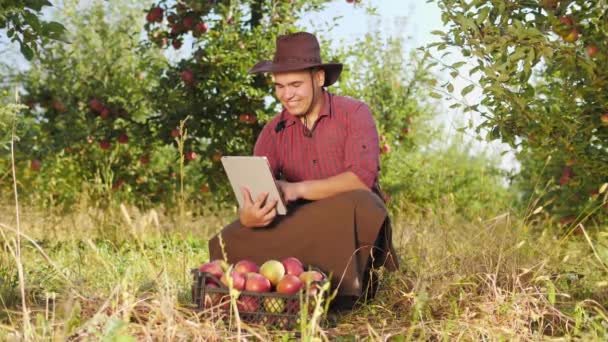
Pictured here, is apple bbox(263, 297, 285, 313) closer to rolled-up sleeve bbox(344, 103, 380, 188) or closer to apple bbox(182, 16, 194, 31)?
rolled-up sleeve bbox(344, 103, 380, 188)

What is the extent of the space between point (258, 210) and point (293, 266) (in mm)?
316

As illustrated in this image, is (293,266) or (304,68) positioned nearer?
(293,266)

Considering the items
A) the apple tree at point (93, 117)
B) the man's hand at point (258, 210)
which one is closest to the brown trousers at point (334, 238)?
the man's hand at point (258, 210)

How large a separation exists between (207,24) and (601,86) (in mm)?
3298

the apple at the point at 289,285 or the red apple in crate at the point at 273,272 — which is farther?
the red apple in crate at the point at 273,272

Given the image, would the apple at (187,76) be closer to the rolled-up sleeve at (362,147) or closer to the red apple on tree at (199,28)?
the red apple on tree at (199,28)

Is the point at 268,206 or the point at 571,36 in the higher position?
the point at 571,36

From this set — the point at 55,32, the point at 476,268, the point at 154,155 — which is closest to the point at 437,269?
the point at 476,268

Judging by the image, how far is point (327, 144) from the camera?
396 cm

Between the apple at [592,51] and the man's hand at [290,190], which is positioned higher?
the apple at [592,51]

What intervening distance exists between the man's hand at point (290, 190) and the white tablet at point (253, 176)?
6 centimetres

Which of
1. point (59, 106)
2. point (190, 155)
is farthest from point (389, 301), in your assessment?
point (59, 106)

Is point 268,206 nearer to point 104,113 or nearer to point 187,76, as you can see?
point 187,76

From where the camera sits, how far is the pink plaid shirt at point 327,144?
382 centimetres
